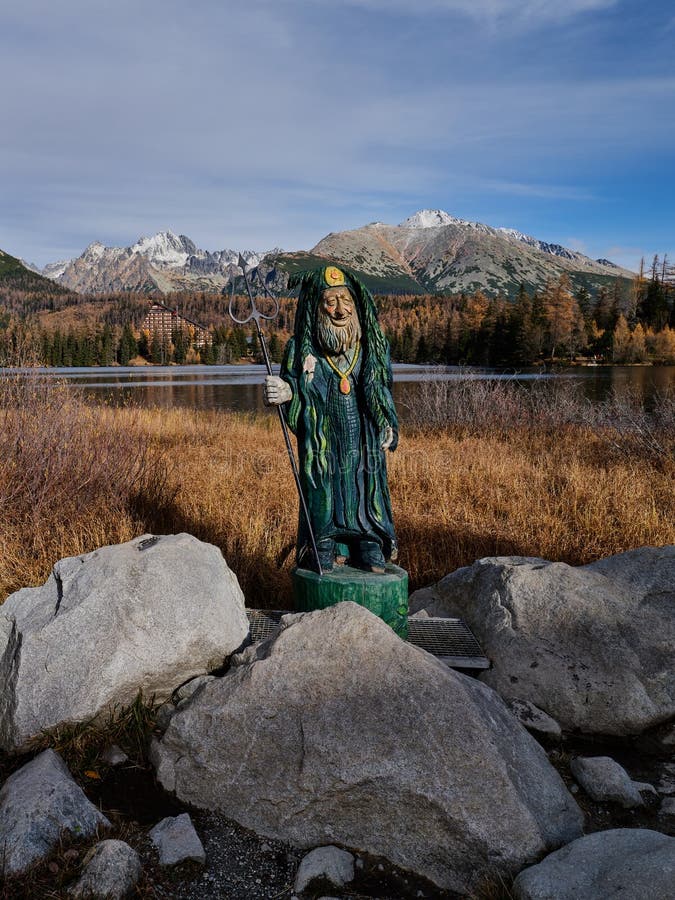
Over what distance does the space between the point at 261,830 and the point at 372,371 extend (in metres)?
2.99

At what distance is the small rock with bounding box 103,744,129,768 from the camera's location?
134 inches

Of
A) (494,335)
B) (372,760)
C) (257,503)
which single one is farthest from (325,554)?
(494,335)

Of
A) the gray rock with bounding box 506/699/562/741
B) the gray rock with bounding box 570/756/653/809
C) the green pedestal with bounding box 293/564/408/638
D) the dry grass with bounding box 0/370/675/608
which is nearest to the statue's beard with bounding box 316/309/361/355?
the green pedestal with bounding box 293/564/408/638

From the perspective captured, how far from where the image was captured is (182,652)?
377cm

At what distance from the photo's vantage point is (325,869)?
267 centimetres

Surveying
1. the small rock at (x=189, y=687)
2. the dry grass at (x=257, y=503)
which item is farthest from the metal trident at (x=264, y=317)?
the dry grass at (x=257, y=503)

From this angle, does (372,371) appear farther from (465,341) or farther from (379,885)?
(465,341)

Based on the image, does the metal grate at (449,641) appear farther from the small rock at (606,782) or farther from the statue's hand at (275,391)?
the statue's hand at (275,391)

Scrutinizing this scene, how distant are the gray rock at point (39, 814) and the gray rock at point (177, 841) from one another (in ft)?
0.83

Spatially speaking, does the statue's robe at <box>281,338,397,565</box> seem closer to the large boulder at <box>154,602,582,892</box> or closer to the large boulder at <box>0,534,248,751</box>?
the large boulder at <box>0,534,248,751</box>

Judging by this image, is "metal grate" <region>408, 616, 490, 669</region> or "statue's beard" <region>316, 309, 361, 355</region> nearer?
"metal grate" <region>408, 616, 490, 669</region>

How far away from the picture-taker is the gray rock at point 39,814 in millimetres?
2594

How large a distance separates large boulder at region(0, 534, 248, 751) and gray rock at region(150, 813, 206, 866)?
2.88 feet

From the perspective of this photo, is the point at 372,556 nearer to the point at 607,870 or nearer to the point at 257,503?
the point at 607,870
